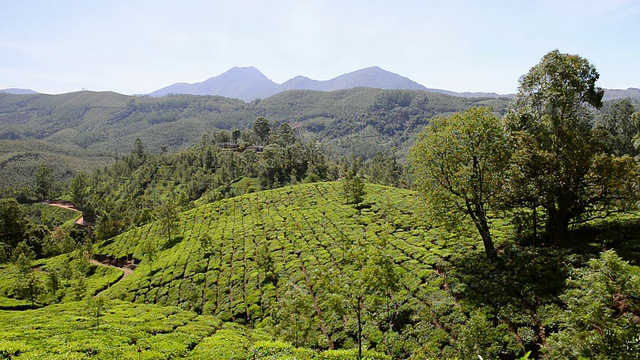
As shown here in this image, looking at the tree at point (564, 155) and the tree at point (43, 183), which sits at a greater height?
the tree at point (564, 155)

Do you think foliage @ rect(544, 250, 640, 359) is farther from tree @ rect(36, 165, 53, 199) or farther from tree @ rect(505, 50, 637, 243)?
tree @ rect(36, 165, 53, 199)

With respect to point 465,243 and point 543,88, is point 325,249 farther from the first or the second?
point 543,88

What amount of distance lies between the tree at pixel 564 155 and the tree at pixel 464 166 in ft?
5.66

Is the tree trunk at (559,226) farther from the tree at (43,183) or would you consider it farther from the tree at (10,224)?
the tree at (43,183)

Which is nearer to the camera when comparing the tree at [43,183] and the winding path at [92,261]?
the winding path at [92,261]

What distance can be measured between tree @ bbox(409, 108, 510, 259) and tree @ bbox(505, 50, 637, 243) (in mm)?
1726

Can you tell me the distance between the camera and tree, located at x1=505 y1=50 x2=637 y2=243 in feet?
87.1

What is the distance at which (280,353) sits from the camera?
2189 centimetres

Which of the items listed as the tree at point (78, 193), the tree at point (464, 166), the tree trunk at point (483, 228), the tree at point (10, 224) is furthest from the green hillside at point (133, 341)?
the tree at point (78, 193)

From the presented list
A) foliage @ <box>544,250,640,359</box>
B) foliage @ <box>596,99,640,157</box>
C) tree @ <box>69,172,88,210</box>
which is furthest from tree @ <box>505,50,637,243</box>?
tree @ <box>69,172,88,210</box>

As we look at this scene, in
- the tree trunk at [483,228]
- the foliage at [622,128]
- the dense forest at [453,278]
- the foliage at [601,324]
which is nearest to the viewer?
the foliage at [601,324]

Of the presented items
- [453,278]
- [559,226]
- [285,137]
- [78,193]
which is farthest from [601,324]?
[78,193]

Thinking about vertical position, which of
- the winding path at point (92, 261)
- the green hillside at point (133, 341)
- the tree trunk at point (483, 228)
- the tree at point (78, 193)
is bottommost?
the winding path at point (92, 261)

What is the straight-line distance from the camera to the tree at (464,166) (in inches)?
1180
